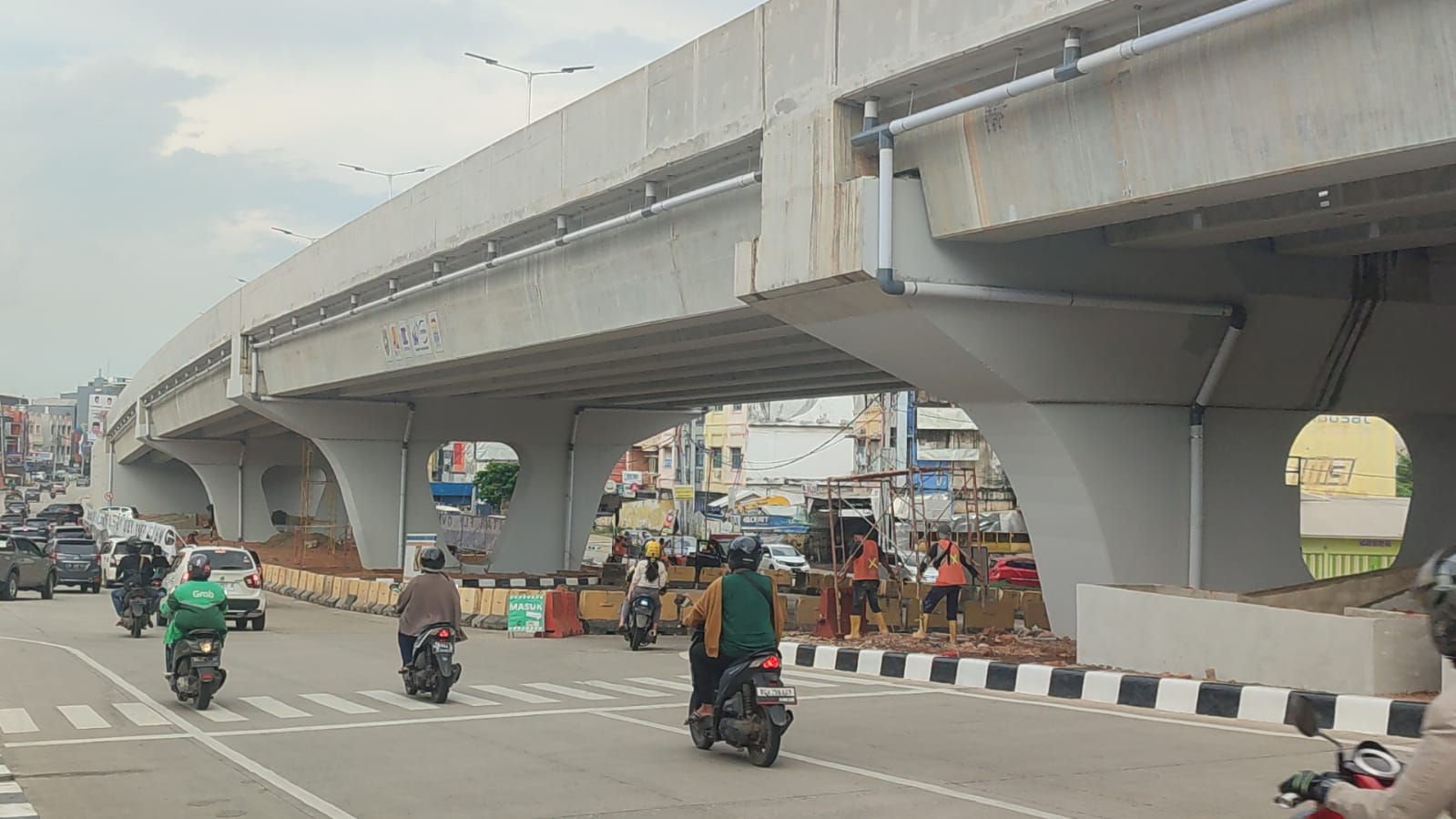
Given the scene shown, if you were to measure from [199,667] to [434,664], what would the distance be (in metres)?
2.14

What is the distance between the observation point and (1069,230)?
15820mm

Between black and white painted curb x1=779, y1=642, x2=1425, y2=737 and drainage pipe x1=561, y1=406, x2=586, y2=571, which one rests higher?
drainage pipe x1=561, y1=406, x2=586, y2=571

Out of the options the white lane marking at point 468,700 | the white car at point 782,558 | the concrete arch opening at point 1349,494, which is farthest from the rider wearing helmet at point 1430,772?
the white car at point 782,558

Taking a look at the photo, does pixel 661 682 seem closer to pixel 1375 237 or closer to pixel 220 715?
pixel 220 715

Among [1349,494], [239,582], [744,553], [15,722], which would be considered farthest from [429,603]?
[1349,494]

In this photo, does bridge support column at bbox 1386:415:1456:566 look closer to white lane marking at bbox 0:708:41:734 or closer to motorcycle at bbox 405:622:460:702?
motorcycle at bbox 405:622:460:702

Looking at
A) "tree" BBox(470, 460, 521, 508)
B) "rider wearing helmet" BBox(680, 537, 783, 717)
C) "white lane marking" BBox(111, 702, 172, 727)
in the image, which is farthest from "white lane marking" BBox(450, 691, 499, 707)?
"tree" BBox(470, 460, 521, 508)

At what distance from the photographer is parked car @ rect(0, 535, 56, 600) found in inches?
1359

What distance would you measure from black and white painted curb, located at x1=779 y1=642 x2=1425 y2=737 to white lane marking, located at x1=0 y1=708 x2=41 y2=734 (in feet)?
28.9

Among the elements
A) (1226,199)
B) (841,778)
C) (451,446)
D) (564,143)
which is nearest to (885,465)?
(564,143)

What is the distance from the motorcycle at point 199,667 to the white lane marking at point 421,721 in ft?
4.85

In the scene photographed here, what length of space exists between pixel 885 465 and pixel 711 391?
23125 millimetres

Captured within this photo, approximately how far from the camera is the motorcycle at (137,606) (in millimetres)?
23453

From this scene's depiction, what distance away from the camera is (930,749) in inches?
438
